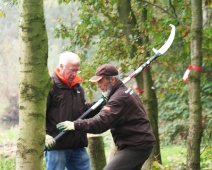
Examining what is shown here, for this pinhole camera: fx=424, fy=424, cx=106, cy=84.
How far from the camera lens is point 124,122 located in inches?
177

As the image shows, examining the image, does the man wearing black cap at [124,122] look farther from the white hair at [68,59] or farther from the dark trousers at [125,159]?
the white hair at [68,59]

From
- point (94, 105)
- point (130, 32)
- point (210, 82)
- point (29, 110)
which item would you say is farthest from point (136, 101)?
point (210, 82)

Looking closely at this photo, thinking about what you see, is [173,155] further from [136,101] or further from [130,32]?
[136,101]

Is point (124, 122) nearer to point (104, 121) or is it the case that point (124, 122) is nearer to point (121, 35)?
point (104, 121)

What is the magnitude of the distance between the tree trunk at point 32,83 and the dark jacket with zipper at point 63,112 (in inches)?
61.5

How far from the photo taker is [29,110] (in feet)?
9.74

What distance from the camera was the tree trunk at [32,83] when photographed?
9.47 feet

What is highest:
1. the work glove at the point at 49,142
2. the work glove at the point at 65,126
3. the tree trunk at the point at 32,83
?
the tree trunk at the point at 32,83

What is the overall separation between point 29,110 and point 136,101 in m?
1.78

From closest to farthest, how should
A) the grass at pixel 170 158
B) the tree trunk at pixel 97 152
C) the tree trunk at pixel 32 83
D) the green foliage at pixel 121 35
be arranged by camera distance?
the tree trunk at pixel 32 83 → the tree trunk at pixel 97 152 → the green foliage at pixel 121 35 → the grass at pixel 170 158

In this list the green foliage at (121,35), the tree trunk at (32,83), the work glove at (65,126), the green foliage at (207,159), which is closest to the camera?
the tree trunk at (32,83)

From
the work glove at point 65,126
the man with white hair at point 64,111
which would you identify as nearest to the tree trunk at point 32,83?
the work glove at point 65,126

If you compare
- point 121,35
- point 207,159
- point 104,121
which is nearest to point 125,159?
point 104,121

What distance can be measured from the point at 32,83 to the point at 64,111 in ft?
5.67
